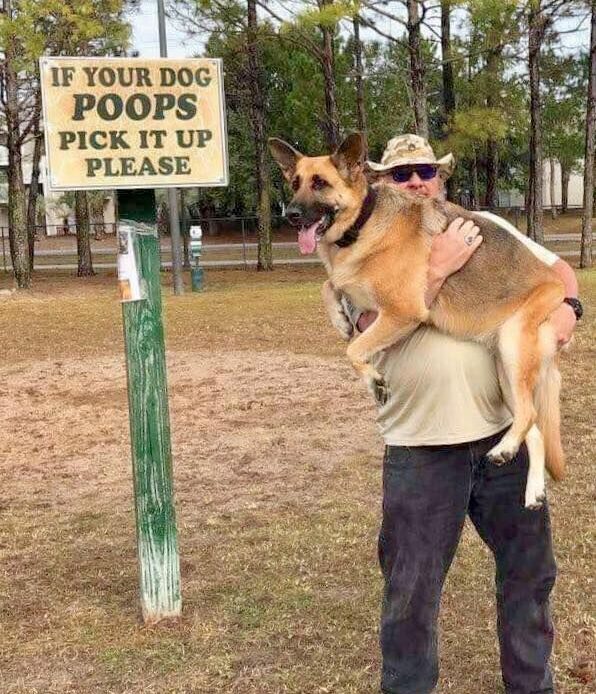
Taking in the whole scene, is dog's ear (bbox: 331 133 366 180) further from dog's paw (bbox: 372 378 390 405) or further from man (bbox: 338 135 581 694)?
dog's paw (bbox: 372 378 390 405)

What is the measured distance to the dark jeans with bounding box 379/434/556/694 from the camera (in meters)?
2.76

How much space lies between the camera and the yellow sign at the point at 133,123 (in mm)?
3322

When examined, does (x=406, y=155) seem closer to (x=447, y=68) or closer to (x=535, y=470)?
(x=535, y=470)

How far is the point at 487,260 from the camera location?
3010 millimetres

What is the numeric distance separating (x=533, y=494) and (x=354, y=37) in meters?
24.3

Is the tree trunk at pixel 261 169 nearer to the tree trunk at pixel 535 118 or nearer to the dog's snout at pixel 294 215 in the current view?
the tree trunk at pixel 535 118

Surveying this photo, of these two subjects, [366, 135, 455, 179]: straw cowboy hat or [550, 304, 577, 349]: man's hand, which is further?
[366, 135, 455, 179]: straw cowboy hat

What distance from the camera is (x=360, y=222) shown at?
2.91m

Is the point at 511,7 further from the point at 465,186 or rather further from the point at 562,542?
the point at 465,186

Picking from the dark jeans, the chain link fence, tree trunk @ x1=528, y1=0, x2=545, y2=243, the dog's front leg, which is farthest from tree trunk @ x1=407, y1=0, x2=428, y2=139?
the dark jeans

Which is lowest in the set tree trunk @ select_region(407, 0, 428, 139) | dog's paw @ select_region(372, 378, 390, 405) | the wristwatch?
dog's paw @ select_region(372, 378, 390, 405)

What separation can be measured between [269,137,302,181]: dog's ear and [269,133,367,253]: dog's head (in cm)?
16

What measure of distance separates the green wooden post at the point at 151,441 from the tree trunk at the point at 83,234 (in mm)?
20488

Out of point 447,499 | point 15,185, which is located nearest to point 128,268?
point 447,499
